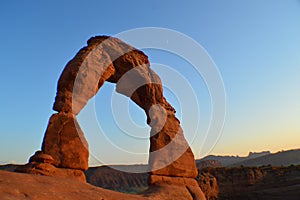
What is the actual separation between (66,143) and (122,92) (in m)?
4.60

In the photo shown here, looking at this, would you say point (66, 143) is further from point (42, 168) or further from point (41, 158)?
point (42, 168)

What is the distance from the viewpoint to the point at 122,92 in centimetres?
1365

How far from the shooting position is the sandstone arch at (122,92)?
9789 mm

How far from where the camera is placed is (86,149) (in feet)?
33.3

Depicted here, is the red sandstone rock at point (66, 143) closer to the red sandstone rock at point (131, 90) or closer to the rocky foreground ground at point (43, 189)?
the red sandstone rock at point (131, 90)

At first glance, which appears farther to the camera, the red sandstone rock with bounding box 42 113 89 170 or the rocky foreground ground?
the red sandstone rock with bounding box 42 113 89 170

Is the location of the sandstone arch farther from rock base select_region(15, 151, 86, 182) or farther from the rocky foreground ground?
the rocky foreground ground

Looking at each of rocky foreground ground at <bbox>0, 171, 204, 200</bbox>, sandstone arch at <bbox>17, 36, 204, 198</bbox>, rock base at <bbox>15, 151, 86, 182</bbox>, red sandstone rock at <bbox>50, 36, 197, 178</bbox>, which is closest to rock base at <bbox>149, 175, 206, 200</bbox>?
sandstone arch at <bbox>17, 36, 204, 198</bbox>

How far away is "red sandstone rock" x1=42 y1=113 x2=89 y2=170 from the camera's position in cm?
950

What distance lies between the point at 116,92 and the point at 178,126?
11.4ft

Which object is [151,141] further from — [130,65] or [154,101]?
[130,65]

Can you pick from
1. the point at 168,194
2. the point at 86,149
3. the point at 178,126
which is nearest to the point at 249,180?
the point at 178,126

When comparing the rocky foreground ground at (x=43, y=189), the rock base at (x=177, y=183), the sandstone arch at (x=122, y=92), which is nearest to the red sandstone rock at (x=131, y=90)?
the sandstone arch at (x=122, y=92)

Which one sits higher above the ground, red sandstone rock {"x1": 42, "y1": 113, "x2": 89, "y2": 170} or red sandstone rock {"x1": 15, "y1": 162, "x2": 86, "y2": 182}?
red sandstone rock {"x1": 42, "y1": 113, "x2": 89, "y2": 170}
